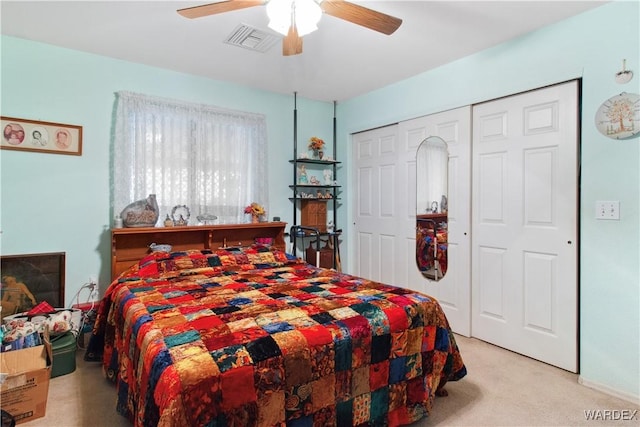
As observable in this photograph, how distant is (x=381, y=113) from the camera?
12.8 ft

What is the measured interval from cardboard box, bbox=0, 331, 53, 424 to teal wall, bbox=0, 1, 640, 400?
3.13ft

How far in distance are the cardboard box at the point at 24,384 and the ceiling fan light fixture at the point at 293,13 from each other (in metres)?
2.22

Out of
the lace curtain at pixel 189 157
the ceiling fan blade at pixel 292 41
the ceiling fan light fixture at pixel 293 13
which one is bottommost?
the lace curtain at pixel 189 157

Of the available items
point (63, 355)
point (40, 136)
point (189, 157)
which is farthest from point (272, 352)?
point (40, 136)

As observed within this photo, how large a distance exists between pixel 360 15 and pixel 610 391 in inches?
106

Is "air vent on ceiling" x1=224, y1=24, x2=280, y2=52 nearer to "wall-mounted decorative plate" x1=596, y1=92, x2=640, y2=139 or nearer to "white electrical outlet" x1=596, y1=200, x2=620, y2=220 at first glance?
"wall-mounted decorative plate" x1=596, y1=92, x2=640, y2=139

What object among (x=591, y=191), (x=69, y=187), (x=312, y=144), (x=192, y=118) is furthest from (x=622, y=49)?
(x=69, y=187)

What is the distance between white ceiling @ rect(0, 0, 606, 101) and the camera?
2.29m

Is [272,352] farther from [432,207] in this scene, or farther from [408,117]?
[408,117]

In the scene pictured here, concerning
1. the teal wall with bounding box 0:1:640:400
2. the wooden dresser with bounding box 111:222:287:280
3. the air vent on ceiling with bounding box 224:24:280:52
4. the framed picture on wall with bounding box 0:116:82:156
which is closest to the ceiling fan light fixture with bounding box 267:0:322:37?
the air vent on ceiling with bounding box 224:24:280:52

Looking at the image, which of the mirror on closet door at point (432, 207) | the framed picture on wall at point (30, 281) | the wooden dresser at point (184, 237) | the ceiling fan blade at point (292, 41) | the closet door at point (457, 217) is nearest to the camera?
the ceiling fan blade at point (292, 41)

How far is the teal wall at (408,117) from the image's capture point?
2.17 metres

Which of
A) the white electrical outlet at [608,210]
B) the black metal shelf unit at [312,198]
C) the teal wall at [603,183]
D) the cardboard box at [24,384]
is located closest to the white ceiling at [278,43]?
the teal wall at [603,183]

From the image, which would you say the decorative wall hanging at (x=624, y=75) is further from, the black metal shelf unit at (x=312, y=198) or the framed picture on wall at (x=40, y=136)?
the framed picture on wall at (x=40, y=136)
